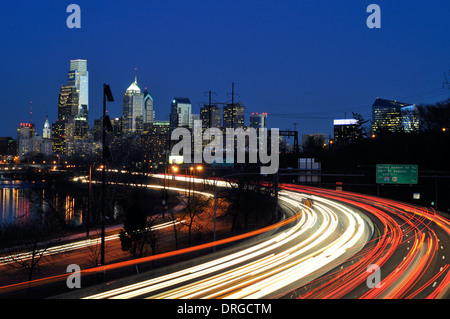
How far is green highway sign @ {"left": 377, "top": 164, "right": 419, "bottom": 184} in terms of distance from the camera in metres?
35.0

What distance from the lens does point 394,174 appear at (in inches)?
1391

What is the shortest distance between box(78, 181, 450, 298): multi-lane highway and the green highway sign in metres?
3.71

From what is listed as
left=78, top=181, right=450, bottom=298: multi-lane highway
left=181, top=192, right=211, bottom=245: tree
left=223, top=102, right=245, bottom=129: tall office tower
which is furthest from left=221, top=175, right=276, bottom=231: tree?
left=78, top=181, right=450, bottom=298: multi-lane highway

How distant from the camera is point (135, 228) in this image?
99.1ft

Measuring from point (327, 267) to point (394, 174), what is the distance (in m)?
19.6

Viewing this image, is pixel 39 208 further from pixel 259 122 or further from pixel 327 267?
pixel 259 122

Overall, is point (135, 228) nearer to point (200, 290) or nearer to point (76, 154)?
point (200, 290)

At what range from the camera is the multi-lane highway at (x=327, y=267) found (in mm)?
15500

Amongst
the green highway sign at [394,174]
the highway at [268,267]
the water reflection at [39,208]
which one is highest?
the green highway sign at [394,174]

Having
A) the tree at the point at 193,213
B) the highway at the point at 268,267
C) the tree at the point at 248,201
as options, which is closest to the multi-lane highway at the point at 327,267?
the highway at the point at 268,267

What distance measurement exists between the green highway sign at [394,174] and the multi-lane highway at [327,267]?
12.2 ft

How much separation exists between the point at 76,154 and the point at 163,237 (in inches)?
853

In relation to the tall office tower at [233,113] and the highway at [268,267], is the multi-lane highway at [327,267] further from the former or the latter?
the tall office tower at [233,113]
